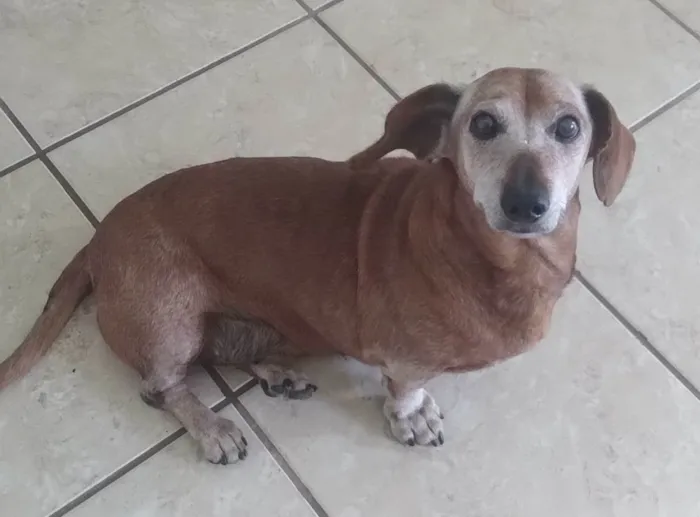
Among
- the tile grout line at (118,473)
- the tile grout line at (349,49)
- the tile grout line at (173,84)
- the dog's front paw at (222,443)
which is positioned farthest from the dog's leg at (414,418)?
the tile grout line at (173,84)

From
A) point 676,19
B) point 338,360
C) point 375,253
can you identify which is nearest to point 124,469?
point 338,360

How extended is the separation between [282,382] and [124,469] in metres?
0.30

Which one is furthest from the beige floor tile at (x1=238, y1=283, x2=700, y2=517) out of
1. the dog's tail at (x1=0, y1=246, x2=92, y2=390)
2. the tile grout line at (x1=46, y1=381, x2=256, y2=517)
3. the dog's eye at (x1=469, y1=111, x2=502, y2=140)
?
the dog's eye at (x1=469, y1=111, x2=502, y2=140)

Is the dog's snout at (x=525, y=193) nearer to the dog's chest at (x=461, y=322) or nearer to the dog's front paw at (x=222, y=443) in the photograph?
the dog's chest at (x=461, y=322)

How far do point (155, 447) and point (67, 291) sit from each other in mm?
301

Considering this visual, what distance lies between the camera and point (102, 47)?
2.03 metres

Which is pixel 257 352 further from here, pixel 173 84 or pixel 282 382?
pixel 173 84

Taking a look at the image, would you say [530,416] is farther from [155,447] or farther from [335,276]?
[155,447]

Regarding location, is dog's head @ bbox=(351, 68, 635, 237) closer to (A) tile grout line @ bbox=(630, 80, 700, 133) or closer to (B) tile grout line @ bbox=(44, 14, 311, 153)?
(A) tile grout line @ bbox=(630, 80, 700, 133)

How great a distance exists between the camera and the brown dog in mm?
1228

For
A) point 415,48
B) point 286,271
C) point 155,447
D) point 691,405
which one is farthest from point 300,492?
point 415,48

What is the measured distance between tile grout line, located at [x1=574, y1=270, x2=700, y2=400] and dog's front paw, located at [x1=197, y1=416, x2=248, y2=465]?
2.24ft

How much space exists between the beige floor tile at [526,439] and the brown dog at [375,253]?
5 centimetres

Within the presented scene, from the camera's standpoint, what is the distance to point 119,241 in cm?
146
